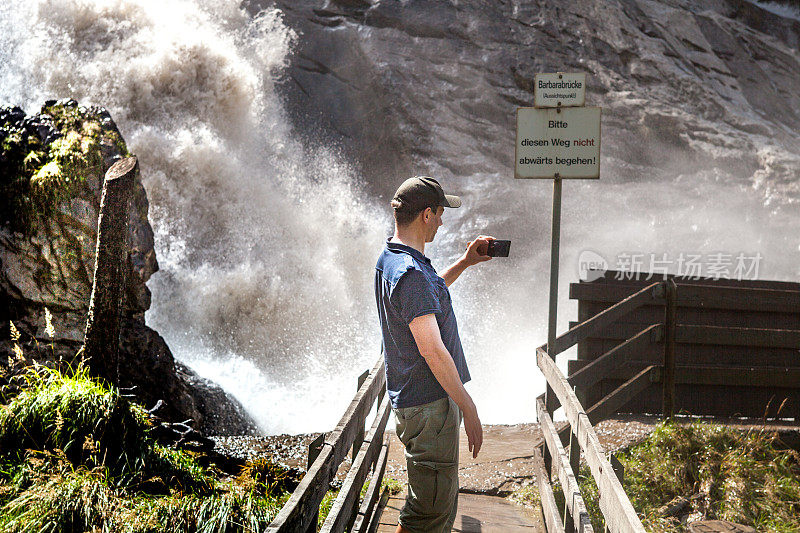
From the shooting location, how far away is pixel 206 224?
50.2 feet

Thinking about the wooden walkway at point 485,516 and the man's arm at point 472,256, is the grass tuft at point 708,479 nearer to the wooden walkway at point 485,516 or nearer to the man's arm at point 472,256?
the wooden walkway at point 485,516

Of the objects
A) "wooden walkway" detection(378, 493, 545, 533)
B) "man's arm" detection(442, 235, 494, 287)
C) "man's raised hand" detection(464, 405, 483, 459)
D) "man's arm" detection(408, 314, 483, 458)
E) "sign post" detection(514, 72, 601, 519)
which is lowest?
"wooden walkway" detection(378, 493, 545, 533)

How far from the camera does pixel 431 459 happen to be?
3.05 m

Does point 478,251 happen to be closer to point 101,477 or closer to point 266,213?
point 101,477

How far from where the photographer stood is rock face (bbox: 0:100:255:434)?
7.78 m

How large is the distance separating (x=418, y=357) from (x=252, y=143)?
15766mm

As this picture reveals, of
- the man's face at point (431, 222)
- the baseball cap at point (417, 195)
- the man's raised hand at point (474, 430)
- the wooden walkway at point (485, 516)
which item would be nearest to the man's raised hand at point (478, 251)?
the man's face at point (431, 222)

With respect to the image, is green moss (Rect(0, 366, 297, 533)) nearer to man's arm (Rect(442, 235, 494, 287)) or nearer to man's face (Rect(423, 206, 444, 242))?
man's arm (Rect(442, 235, 494, 287))

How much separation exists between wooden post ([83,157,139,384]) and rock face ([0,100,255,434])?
188 centimetres

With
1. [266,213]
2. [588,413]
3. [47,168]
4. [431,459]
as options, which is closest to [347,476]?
[431,459]

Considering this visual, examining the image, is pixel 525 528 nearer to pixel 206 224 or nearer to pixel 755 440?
pixel 755 440

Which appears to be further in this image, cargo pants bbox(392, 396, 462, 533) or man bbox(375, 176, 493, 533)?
cargo pants bbox(392, 396, 462, 533)

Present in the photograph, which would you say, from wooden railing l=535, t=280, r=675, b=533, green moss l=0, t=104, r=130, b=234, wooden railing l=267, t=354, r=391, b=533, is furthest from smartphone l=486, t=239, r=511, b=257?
green moss l=0, t=104, r=130, b=234

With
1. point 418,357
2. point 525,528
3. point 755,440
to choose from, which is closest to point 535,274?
point 755,440
